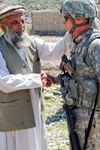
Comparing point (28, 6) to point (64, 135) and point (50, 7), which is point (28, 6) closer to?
point (50, 7)

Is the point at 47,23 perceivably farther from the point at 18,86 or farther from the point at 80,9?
the point at 80,9

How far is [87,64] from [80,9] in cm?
50

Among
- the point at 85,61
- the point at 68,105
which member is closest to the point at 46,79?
the point at 68,105

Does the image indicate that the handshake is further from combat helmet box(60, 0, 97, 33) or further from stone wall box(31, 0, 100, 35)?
stone wall box(31, 0, 100, 35)

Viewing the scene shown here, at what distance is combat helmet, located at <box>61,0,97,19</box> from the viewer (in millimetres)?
4164

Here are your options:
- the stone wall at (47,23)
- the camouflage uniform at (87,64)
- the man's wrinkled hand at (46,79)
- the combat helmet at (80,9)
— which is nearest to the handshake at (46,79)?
the man's wrinkled hand at (46,79)

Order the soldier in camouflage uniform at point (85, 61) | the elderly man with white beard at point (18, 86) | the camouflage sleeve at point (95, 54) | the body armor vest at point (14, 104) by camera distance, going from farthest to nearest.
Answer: the body armor vest at point (14, 104) → the elderly man with white beard at point (18, 86) → the soldier in camouflage uniform at point (85, 61) → the camouflage sleeve at point (95, 54)

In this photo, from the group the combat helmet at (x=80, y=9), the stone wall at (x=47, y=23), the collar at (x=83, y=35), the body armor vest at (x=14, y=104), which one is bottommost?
the stone wall at (x=47, y=23)

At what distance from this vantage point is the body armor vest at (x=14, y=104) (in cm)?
475

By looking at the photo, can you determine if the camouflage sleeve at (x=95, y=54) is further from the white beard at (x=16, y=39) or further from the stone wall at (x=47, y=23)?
the stone wall at (x=47, y=23)

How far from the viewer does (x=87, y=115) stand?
14.2ft

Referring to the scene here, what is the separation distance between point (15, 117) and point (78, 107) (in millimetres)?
764

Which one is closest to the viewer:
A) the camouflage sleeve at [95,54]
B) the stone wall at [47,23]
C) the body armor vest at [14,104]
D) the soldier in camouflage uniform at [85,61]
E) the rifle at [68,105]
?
the camouflage sleeve at [95,54]

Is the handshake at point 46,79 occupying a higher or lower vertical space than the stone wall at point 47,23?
higher
